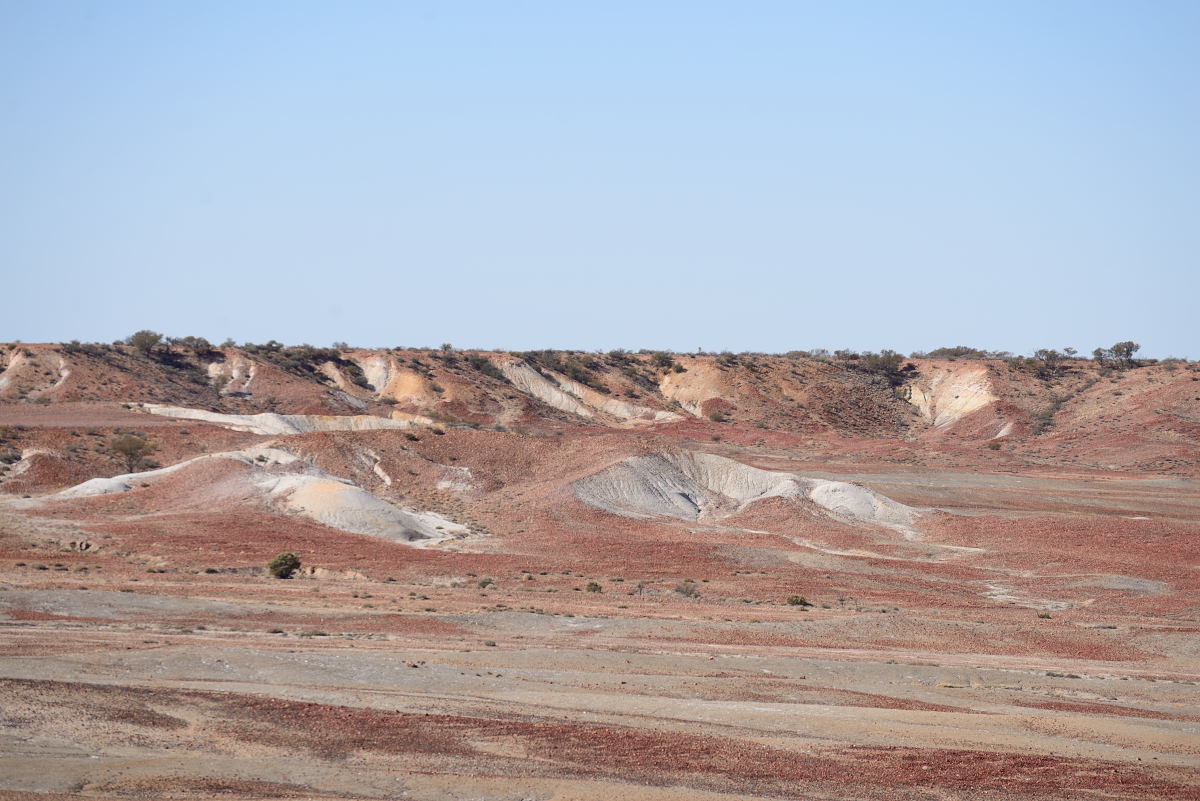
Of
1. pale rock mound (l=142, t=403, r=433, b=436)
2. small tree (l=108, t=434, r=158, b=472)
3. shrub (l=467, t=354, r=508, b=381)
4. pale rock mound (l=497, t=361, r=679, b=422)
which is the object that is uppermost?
shrub (l=467, t=354, r=508, b=381)

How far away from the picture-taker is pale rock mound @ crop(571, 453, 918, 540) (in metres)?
60.7

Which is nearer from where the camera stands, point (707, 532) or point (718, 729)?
point (718, 729)

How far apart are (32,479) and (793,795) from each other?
51.9 meters

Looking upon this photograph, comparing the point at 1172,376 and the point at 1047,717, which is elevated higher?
the point at 1172,376

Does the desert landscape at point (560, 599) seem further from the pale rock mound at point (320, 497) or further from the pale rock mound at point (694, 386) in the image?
the pale rock mound at point (694, 386)

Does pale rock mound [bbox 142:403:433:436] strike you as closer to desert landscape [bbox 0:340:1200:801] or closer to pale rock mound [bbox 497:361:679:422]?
desert landscape [bbox 0:340:1200:801]

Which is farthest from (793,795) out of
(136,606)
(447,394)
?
(447,394)

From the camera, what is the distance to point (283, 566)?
42812 mm

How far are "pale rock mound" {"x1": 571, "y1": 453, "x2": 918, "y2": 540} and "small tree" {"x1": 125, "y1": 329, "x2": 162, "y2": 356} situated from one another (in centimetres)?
5836

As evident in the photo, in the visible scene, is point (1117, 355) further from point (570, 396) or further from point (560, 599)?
point (560, 599)

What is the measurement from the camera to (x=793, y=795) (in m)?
17.1

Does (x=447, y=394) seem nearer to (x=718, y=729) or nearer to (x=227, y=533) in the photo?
(x=227, y=533)

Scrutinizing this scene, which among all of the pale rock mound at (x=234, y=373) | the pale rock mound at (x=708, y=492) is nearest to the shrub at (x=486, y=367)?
the pale rock mound at (x=234, y=373)

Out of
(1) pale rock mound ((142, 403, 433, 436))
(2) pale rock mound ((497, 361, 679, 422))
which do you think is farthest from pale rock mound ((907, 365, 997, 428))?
(1) pale rock mound ((142, 403, 433, 436))
